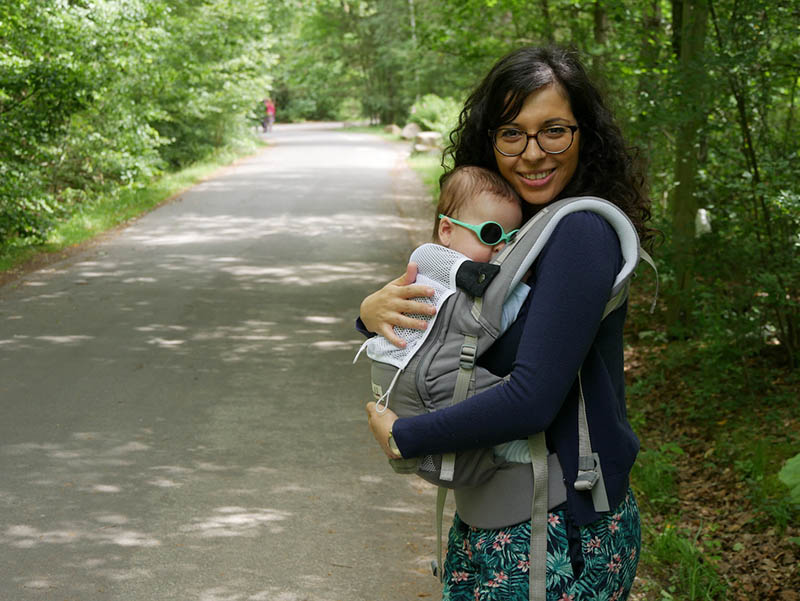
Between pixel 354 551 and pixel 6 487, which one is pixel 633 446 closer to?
pixel 354 551

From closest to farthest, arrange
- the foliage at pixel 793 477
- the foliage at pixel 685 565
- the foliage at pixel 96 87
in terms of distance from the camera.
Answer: the foliage at pixel 793 477 < the foliage at pixel 685 565 < the foliage at pixel 96 87

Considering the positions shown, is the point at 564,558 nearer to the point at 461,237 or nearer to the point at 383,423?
the point at 383,423

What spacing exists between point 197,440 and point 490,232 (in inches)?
165

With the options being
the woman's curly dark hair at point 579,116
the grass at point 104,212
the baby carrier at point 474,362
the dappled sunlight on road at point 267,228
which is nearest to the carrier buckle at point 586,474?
the baby carrier at point 474,362

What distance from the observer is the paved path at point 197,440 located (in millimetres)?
4129

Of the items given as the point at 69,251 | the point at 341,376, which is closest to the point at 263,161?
the point at 69,251

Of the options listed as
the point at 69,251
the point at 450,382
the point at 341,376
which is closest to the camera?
the point at 450,382

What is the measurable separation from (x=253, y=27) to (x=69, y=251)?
41.7 feet

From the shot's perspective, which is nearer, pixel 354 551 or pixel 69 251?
pixel 354 551

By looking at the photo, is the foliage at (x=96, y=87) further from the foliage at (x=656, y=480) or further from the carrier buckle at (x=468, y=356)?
the carrier buckle at (x=468, y=356)

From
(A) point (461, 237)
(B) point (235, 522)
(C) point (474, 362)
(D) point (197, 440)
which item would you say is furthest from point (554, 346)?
(D) point (197, 440)

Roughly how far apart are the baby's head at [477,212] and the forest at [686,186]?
388mm

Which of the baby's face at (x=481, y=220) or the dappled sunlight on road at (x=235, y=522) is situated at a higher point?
the baby's face at (x=481, y=220)

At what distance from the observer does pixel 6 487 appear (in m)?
4.97
